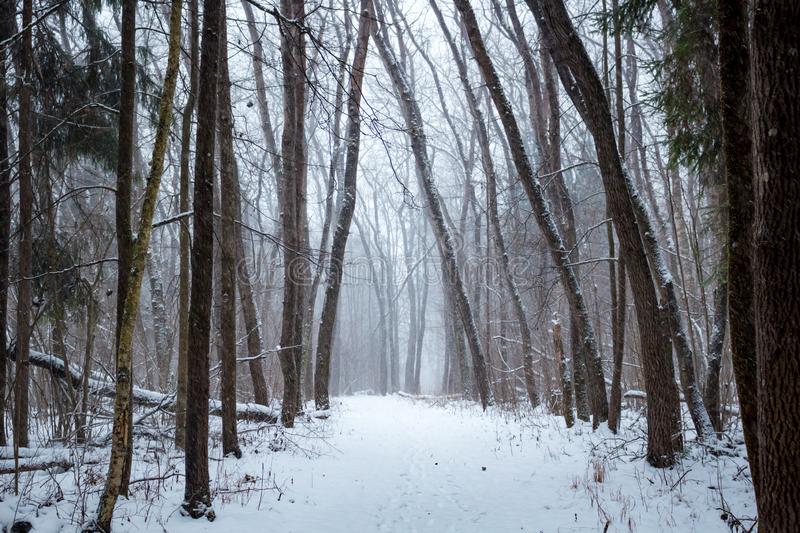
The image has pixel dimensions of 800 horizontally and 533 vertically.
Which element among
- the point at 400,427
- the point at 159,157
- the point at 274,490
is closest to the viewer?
the point at 159,157

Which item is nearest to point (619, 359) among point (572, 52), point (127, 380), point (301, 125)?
point (572, 52)

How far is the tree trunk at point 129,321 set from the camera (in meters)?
3.21

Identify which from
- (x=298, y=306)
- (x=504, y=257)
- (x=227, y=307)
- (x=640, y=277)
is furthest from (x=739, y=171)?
(x=504, y=257)

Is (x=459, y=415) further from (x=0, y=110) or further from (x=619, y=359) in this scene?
(x=0, y=110)

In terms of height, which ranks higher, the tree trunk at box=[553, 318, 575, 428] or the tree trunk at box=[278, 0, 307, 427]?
the tree trunk at box=[278, 0, 307, 427]

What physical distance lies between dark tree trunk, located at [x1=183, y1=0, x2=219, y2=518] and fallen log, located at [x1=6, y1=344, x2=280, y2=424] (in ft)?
4.35

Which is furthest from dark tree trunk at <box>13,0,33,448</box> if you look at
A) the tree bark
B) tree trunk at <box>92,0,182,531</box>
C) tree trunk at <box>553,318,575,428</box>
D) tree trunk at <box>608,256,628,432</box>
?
the tree bark

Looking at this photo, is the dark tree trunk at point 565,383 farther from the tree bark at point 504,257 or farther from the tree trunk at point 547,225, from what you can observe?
the tree bark at point 504,257

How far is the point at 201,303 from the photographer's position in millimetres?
3809

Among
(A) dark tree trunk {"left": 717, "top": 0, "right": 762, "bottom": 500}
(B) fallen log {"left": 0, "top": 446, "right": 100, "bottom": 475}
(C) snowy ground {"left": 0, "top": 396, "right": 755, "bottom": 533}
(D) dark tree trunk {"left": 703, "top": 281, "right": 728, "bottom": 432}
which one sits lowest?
(C) snowy ground {"left": 0, "top": 396, "right": 755, "bottom": 533}

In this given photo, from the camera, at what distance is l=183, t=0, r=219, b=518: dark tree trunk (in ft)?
12.3

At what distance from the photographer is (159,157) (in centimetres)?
355

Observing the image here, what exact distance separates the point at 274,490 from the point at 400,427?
19.8 feet

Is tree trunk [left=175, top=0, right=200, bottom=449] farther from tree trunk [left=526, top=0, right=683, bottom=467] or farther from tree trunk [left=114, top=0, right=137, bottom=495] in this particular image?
tree trunk [left=526, top=0, right=683, bottom=467]
